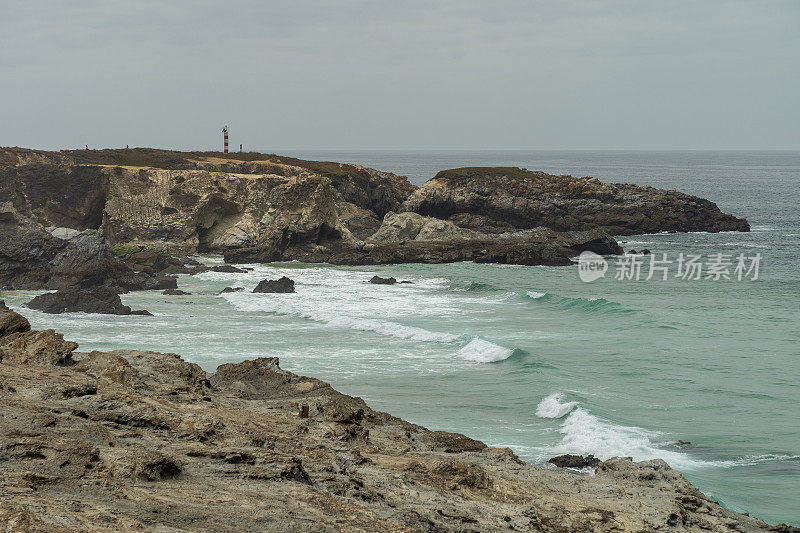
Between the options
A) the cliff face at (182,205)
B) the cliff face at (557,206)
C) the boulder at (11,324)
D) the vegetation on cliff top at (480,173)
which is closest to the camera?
the boulder at (11,324)

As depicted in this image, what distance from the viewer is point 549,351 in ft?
94.9

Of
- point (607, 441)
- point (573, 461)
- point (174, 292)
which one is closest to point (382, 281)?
point (174, 292)

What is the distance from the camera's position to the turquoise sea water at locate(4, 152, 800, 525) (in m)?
18.1

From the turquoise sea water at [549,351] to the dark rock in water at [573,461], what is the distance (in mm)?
673

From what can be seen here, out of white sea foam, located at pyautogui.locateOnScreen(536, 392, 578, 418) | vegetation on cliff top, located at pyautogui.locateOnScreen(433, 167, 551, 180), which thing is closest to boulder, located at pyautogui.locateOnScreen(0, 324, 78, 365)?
white sea foam, located at pyautogui.locateOnScreen(536, 392, 578, 418)

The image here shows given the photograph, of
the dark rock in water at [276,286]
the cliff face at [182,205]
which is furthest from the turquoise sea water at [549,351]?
the cliff face at [182,205]

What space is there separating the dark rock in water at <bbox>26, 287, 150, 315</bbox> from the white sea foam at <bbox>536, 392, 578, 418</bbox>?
21493mm

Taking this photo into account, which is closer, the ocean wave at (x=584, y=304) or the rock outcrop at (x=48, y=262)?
the ocean wave at (x=584, y=304)

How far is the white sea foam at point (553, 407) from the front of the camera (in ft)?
67.2

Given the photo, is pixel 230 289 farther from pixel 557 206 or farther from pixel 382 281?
pixel 557 206

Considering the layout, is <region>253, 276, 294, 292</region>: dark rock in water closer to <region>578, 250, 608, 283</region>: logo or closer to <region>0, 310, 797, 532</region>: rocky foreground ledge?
<region>578, 250, 608, 283</region>: logo

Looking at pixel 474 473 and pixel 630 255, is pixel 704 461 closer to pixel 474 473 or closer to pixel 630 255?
pixel 474 473

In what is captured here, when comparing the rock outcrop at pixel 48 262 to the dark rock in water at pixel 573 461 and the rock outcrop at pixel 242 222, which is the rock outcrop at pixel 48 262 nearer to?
the rock outcrop at pixel 242 222

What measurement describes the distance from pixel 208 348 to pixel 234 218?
39.4m
